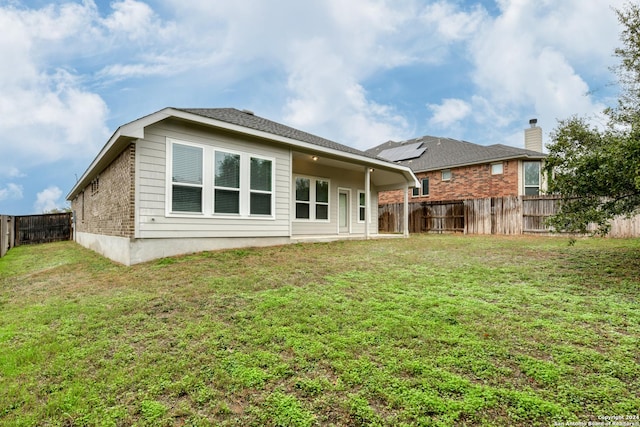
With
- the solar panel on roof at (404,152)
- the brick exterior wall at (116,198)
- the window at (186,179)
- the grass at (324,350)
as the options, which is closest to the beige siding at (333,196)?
the window at (186,179)

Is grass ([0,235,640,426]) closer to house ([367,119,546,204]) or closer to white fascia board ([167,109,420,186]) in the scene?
white fascia board ([167,109,420,186])

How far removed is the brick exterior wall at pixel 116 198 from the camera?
6.81 metres

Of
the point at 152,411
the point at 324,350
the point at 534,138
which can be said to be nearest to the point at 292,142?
the point at 324,350

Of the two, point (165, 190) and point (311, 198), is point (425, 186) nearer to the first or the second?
point (311, 198)

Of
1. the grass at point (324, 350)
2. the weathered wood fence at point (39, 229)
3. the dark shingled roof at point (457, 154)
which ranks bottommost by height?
the grass at point (324, 350)

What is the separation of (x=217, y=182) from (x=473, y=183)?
16.0 metres

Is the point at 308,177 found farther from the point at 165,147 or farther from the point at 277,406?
the point at 277,406

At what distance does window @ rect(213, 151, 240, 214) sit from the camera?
798 centimetres

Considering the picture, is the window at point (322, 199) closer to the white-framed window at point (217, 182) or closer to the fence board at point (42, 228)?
the white-framed window at point (217, 182)

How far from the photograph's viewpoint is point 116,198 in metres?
8.05

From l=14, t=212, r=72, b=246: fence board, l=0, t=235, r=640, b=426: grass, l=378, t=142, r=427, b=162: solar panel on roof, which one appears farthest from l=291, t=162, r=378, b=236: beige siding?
l=14, t=212, r=72, b=246: fence board

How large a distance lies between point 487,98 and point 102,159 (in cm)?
2173

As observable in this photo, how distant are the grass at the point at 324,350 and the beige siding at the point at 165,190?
1999 mm

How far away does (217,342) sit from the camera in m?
2.95
